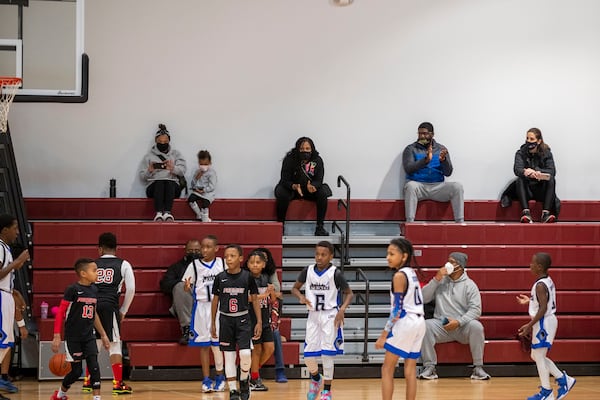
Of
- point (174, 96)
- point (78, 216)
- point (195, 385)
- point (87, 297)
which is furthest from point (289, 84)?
point (87, 297)

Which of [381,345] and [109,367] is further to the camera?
[109,367]

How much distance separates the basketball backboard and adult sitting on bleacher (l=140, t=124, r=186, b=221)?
2189 mm

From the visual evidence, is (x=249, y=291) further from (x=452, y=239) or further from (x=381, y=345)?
(x=452, y=239)

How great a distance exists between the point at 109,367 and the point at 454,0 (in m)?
7.71

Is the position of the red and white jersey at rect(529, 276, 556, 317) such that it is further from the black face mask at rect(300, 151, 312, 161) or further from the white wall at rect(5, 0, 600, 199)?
the white wall at rect(5, 0, 600, 199)

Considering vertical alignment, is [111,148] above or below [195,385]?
above

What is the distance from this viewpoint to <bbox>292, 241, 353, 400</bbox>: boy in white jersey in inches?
384

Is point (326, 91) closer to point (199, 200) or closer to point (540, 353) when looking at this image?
point (199, 200)

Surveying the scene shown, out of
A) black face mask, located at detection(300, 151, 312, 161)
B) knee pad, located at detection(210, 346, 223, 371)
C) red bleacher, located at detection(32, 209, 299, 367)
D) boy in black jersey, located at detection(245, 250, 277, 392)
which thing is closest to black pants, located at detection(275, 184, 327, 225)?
black face mask, located at detection(300, 151, 312, 161)

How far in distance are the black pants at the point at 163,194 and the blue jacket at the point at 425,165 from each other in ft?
11.4

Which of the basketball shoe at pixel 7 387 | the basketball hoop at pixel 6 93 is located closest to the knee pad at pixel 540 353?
the basketball shoe at pixel 7 387

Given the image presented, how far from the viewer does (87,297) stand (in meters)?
9.38

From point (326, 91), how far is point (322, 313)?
544 cm

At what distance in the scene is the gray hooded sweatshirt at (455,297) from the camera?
39.9 feet
